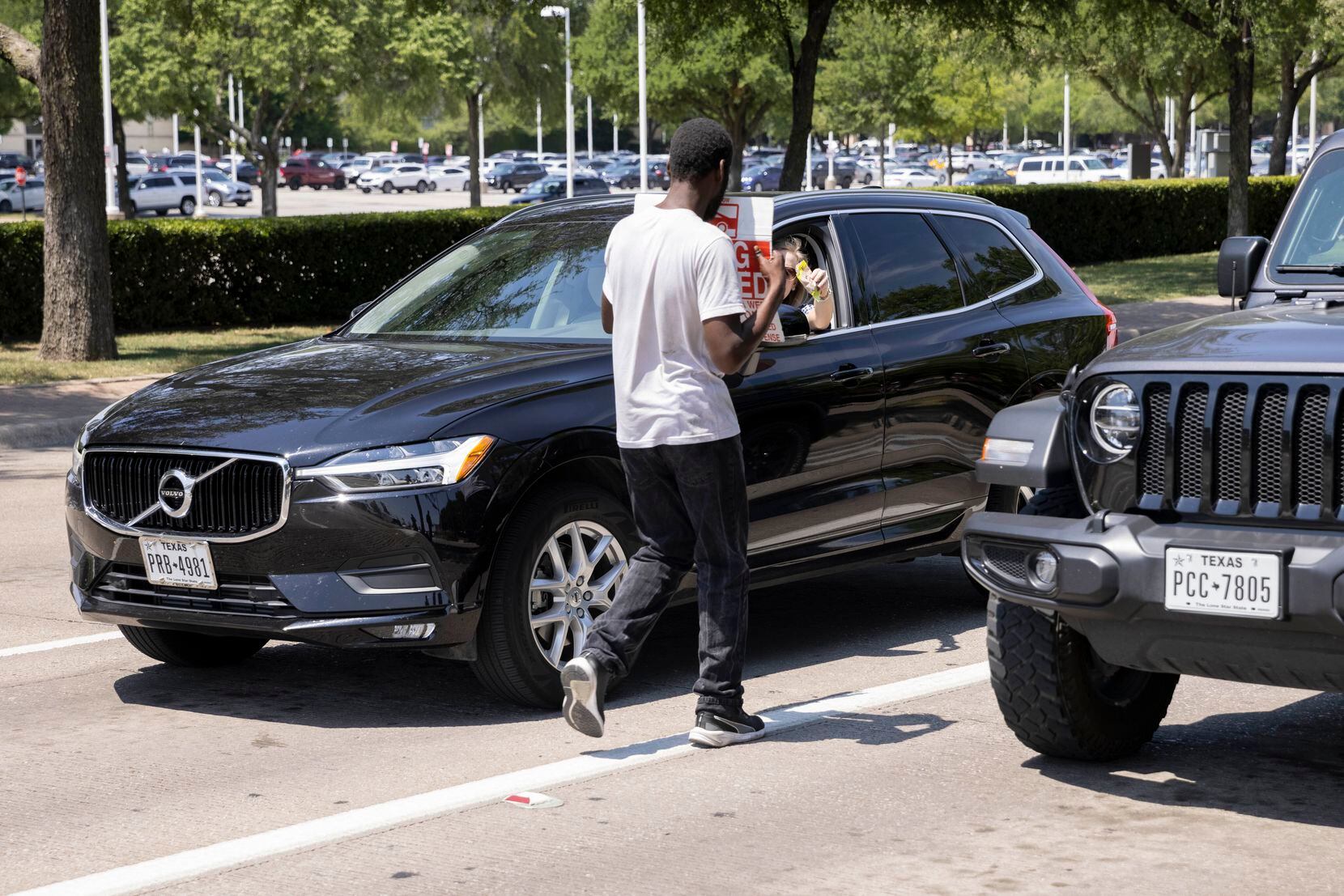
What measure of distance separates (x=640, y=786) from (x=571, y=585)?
3.33ft

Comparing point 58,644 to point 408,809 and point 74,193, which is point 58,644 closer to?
point 408,809

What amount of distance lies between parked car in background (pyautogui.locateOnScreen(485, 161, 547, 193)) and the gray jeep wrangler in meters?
77.8

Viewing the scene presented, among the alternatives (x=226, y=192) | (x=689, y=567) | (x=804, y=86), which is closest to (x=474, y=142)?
(x=226, y=192)

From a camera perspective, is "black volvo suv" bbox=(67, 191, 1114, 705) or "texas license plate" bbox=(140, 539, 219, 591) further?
"texas license plate" bbox=(140, 539, 219, 591)

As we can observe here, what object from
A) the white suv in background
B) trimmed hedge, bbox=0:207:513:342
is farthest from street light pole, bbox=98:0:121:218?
the white suv in background

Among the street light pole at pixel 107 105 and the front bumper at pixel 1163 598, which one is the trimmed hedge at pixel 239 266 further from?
the front bumper at pixel 1163 598

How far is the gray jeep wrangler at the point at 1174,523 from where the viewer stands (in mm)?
4633

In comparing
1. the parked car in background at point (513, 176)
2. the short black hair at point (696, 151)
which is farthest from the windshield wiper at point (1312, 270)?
the parked car in background at point (513, 176)

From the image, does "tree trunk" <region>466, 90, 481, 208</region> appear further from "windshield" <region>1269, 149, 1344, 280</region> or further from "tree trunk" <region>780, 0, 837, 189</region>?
"windshield" <region>1269, 149, 1344, 280</region>

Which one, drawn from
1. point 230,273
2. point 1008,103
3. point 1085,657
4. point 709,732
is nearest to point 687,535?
point 709,732

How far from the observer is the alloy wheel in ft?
20.4

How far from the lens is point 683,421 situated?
5559 millimetres

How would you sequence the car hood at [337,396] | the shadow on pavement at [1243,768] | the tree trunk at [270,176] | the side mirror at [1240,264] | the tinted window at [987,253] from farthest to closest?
the tree trunk at [270,176], the tinted window at [987,253], the side mirror at [1240,264], the car hood at [337,396], the shadow on pavement at [1243,768]

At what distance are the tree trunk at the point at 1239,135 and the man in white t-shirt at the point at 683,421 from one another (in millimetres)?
23178
